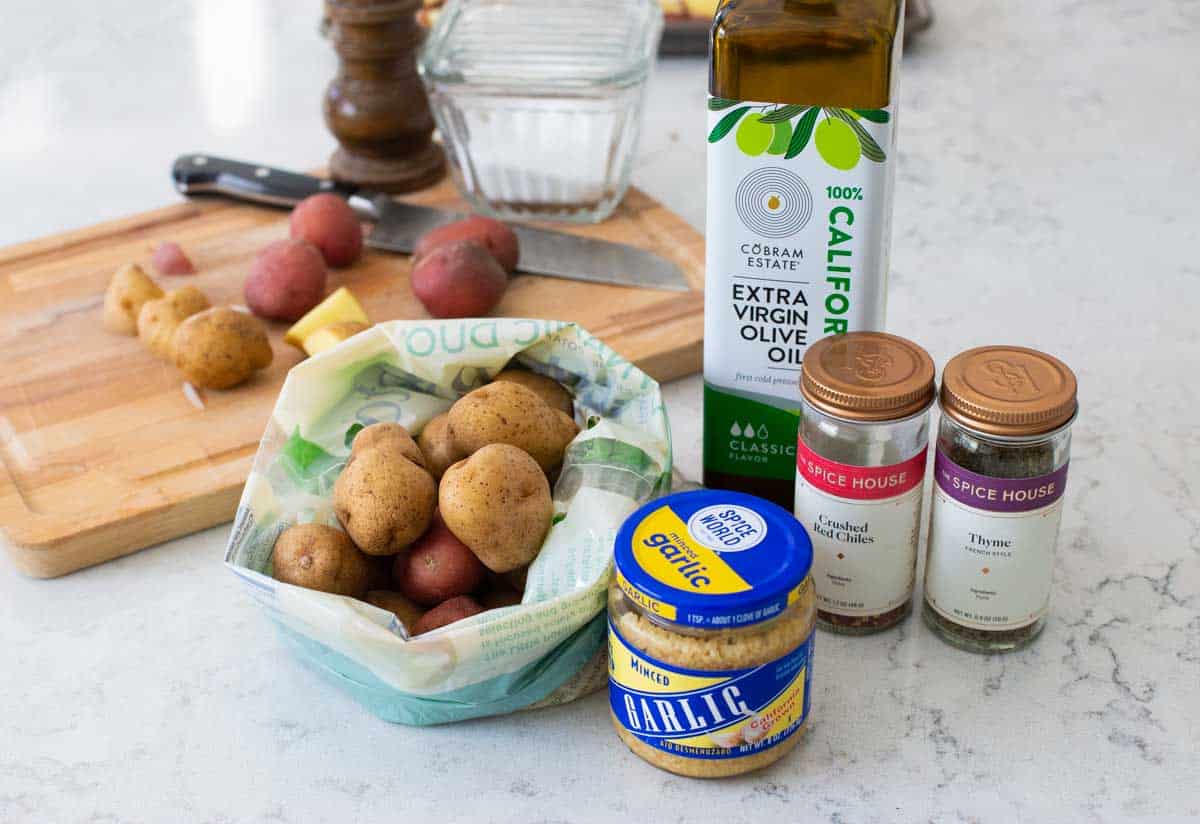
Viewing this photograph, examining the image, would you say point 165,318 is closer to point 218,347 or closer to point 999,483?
point 218,347

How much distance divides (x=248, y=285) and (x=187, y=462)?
0.97 feet

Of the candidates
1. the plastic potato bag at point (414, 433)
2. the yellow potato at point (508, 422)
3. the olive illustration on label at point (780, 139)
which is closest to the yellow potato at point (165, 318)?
the plastic potato bag at point (414, 433)

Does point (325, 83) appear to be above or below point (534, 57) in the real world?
below

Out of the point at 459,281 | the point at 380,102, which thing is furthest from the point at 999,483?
the point at 380,102

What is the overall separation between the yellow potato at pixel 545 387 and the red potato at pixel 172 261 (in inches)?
25.3

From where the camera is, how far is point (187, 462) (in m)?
1.34

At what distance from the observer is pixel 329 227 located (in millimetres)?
1630

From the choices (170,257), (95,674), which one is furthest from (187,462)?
(170,257)

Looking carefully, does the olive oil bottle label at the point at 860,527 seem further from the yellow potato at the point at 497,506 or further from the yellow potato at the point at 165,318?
the yellow potato at the point at 165,318

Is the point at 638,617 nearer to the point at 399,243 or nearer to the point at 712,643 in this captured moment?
the point at 712,643

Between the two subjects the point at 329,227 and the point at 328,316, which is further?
the point at 329,227

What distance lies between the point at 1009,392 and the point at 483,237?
2.53 ft

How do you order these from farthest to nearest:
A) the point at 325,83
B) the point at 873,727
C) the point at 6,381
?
the point at 325,83 → the point at 6,381 → the point at 873,727

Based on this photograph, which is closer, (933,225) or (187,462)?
(187,462)
